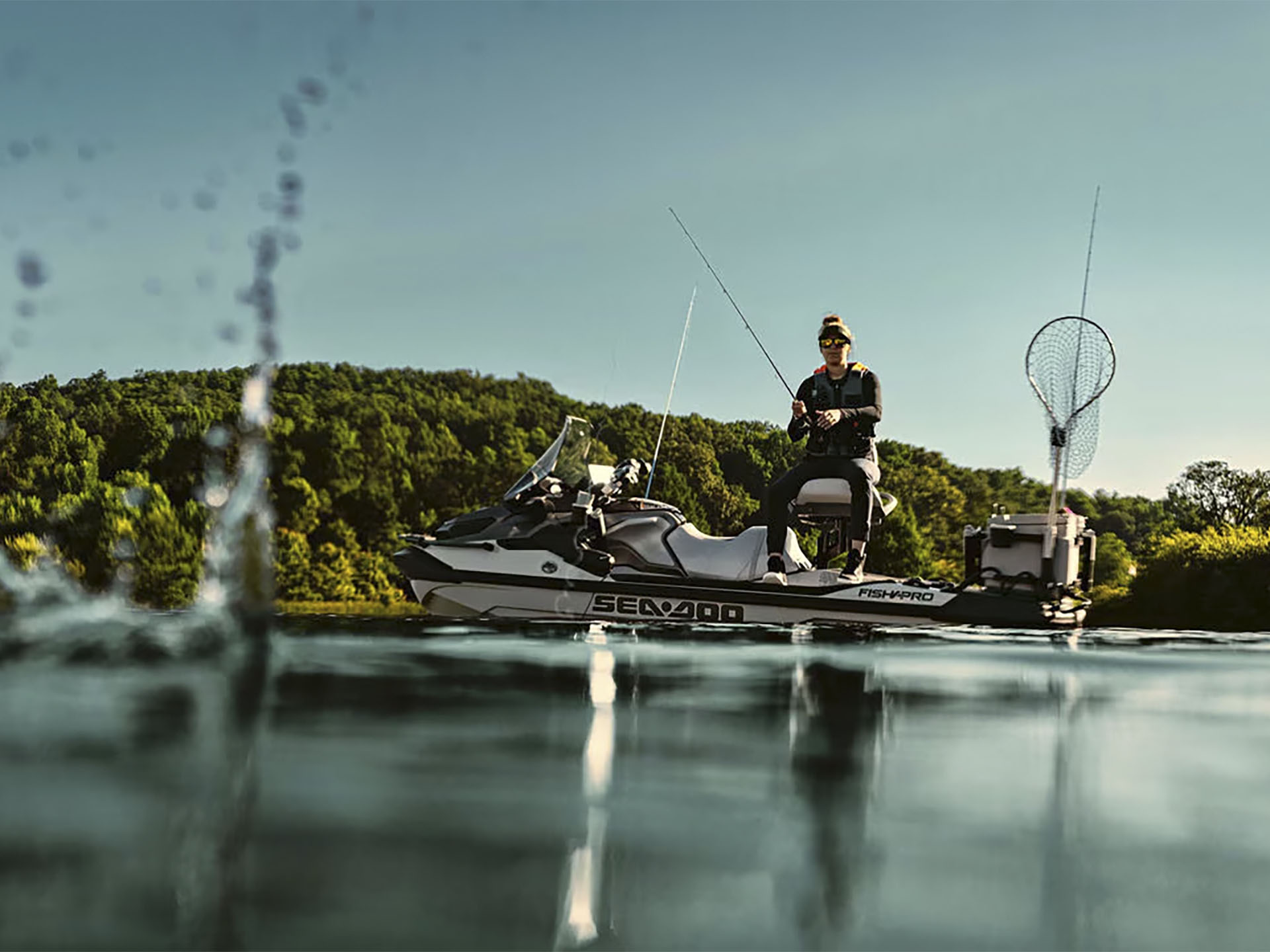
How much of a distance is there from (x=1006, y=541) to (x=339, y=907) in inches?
288

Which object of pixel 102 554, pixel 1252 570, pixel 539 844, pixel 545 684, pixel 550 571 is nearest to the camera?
pixel 539 844

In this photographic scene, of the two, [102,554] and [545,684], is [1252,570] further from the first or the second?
[102,554]

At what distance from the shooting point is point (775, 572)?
322 inches

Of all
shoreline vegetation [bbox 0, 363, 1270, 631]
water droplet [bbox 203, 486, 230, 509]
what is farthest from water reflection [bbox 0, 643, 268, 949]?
water droplet [bbox 203, 486, 230, 509]

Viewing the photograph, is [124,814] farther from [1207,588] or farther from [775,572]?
[1207,588]

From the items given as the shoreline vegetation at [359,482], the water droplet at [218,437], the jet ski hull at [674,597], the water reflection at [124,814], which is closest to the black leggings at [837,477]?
the jet ski hull at [674,597]

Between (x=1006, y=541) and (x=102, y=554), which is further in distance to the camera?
(x=102, y=554)

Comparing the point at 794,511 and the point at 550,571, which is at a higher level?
the point at 794,511

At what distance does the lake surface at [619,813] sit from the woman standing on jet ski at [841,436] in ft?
13.2

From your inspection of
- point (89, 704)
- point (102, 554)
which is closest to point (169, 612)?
point (89, 704)

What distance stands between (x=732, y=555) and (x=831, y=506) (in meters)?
0.94

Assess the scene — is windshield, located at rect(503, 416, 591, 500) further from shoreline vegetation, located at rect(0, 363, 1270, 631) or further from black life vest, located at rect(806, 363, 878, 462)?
shoreline vegetation, located at rect(0, 363, 1270, 631)

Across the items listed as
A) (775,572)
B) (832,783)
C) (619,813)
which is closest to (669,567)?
(775,572)

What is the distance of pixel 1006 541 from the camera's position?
312 inches
